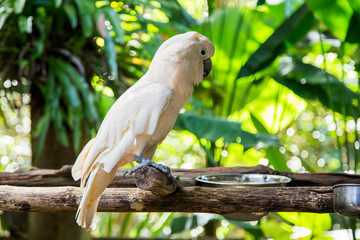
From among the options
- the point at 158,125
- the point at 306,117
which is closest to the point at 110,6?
the point at 158,125

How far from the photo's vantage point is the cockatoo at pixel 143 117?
34.4 inches

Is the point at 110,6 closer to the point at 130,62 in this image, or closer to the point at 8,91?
the point at 130,62

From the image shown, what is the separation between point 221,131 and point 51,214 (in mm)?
831

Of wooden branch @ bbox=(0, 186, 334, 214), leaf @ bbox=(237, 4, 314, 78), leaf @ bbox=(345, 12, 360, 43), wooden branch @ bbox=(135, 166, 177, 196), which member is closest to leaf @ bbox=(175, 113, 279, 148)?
leaf @ bbox=(237, 4, 314, 78)

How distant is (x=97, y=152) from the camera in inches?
34.7

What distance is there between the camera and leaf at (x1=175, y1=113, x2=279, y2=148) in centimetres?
162

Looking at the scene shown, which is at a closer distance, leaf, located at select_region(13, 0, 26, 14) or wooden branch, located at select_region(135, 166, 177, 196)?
wooden branch, located at select_region(135, 166, 177, 196)

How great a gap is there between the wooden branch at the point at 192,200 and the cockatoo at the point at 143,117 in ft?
0.28

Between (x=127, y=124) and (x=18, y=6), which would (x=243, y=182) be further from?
(x=18, y=6)

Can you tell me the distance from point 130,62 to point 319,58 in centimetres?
175

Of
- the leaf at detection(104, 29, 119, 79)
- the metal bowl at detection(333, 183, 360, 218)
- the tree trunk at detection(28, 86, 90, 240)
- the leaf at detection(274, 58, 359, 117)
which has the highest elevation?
the leaf at detection(104, 29, 119, 79)

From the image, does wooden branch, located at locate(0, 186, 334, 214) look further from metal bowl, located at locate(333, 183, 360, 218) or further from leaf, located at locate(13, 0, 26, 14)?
leaf, located at locate(13, 0, 26, 14)

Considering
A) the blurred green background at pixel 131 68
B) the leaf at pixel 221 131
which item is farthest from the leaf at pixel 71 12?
the leaf at pixel 221 131

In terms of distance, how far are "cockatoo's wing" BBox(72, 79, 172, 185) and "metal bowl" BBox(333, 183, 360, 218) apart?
0.44 meters
